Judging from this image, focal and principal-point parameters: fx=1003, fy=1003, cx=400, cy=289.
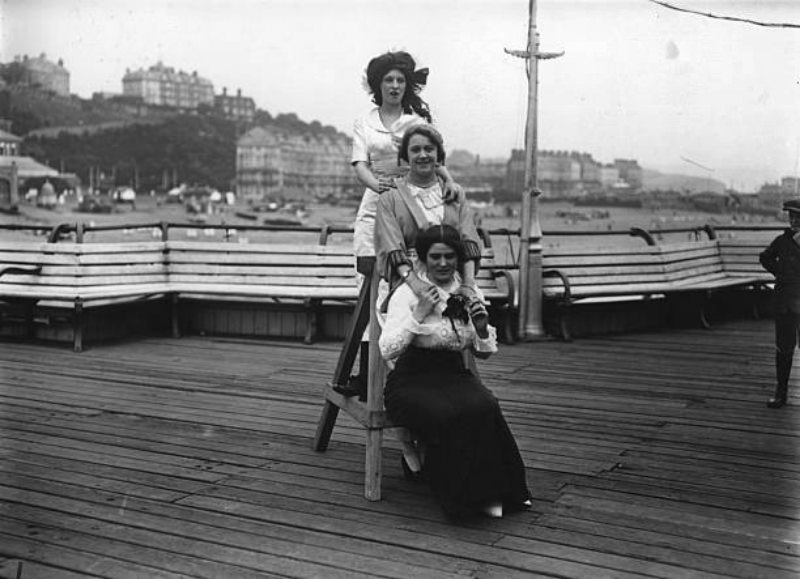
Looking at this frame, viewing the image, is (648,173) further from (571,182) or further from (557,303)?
(557,303)

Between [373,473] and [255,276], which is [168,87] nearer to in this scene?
[255,276]

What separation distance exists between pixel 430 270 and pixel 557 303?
4.29 m

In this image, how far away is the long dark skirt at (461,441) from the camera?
3615mm

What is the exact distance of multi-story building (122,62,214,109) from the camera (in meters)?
39.0

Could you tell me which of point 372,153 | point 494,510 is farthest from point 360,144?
point 494,510

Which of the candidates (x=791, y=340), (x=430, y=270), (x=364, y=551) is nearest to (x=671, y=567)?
(x=364, y=551)

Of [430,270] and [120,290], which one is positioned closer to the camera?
[430,270]

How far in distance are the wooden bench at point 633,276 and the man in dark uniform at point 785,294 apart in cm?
236

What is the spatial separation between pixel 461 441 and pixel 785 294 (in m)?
2.70

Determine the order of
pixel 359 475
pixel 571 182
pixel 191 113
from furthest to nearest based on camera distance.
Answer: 1. pixel 191 113
2. pixel 571 182
3. pixel 359 475

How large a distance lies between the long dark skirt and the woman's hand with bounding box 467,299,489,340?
0.69 feet

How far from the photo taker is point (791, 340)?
18.0 ft

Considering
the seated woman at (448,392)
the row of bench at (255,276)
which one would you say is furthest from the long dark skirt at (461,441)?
the row of bench at (255,276)

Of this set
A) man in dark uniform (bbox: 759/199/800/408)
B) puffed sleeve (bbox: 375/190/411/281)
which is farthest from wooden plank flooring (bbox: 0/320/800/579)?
puffed sleeve (bbox: 375/190/411/281)
